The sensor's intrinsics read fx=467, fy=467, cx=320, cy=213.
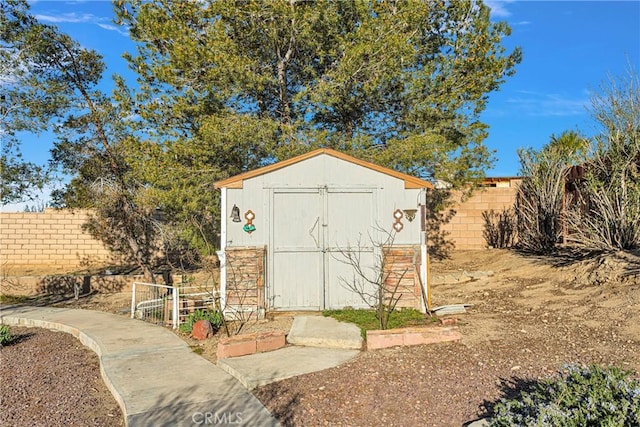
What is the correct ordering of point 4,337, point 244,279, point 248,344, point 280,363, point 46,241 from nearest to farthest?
point 280,363
point 248,344
point 4,337
point 244,279
point 46,241

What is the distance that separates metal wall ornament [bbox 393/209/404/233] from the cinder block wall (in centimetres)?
1102

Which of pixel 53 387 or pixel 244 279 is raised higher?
pixel 244 279

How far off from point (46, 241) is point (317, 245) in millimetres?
11474

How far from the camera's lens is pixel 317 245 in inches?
300

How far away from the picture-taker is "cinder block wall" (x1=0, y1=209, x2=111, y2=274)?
49.1 feet

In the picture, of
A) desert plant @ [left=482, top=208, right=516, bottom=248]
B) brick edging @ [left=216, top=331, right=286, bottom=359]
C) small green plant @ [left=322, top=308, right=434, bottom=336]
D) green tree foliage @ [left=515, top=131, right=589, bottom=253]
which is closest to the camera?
brick edging @ [left=216, top=331, right=286, bottom=359]

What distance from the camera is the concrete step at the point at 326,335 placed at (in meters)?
5.66

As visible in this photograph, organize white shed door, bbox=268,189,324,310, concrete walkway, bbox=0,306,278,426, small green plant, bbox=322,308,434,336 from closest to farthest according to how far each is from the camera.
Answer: concrete walkway, bbox=0,306,278,426, small green plant, bbox=322,308,434,336, white shed door, bbox=268,189,324,310

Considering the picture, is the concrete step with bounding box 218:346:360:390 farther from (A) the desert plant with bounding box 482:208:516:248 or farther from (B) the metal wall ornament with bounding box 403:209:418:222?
(A) the desert plant with bounding box 482:208:516:248

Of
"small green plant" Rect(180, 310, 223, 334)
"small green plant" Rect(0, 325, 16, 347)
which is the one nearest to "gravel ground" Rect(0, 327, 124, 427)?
"small green plant" Rect(0, 325, 16, 347)

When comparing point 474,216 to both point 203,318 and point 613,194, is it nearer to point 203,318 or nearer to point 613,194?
point 613,194

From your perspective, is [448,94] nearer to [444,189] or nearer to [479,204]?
[444,189]

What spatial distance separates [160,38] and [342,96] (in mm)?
4081

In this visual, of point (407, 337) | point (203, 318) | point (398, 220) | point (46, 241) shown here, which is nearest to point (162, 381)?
point (203, 318)
